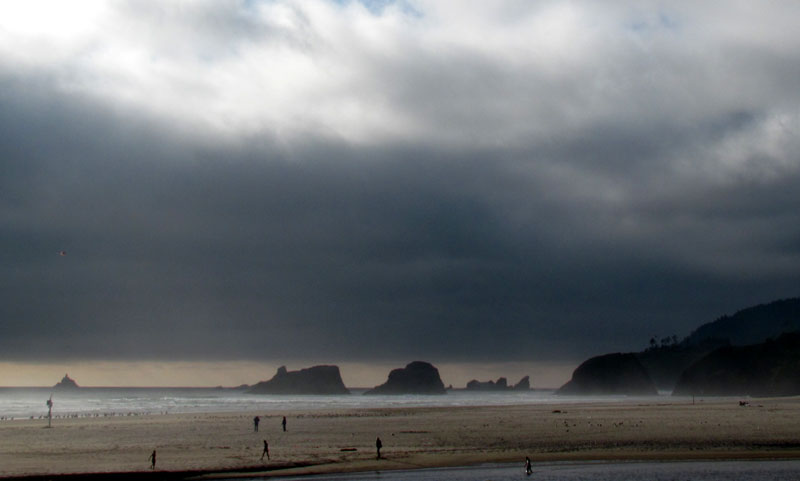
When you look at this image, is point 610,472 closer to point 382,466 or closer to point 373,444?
point 382,466

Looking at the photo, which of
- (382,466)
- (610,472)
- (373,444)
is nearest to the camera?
(610,472)

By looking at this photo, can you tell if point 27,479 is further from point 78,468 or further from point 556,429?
point 556,429

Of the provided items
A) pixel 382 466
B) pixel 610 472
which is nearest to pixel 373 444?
pixel 382 466

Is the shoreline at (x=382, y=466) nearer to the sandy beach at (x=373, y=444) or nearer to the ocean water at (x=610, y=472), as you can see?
the sandy beach at (x=373, y=444)

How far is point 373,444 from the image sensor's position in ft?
160

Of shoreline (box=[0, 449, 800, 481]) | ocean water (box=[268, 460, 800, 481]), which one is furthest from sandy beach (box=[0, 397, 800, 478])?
ocean water (box=[268, 460, 800, 481])

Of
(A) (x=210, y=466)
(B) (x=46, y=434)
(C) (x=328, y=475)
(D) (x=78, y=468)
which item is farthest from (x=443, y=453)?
(B) (x=46, y=434)

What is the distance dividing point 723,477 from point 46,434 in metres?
55.2

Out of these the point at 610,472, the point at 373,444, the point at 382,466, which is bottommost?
the point at 610,472

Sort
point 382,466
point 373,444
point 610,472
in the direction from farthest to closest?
point 373,444
point 382,466
point 610,472

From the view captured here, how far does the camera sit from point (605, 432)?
54062 millimetres

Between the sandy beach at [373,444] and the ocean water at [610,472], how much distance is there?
220 centimetres

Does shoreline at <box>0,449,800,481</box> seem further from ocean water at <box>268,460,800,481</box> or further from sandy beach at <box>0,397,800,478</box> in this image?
ocean water at <box>268,460,800,481</box>

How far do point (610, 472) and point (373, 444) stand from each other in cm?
1976
